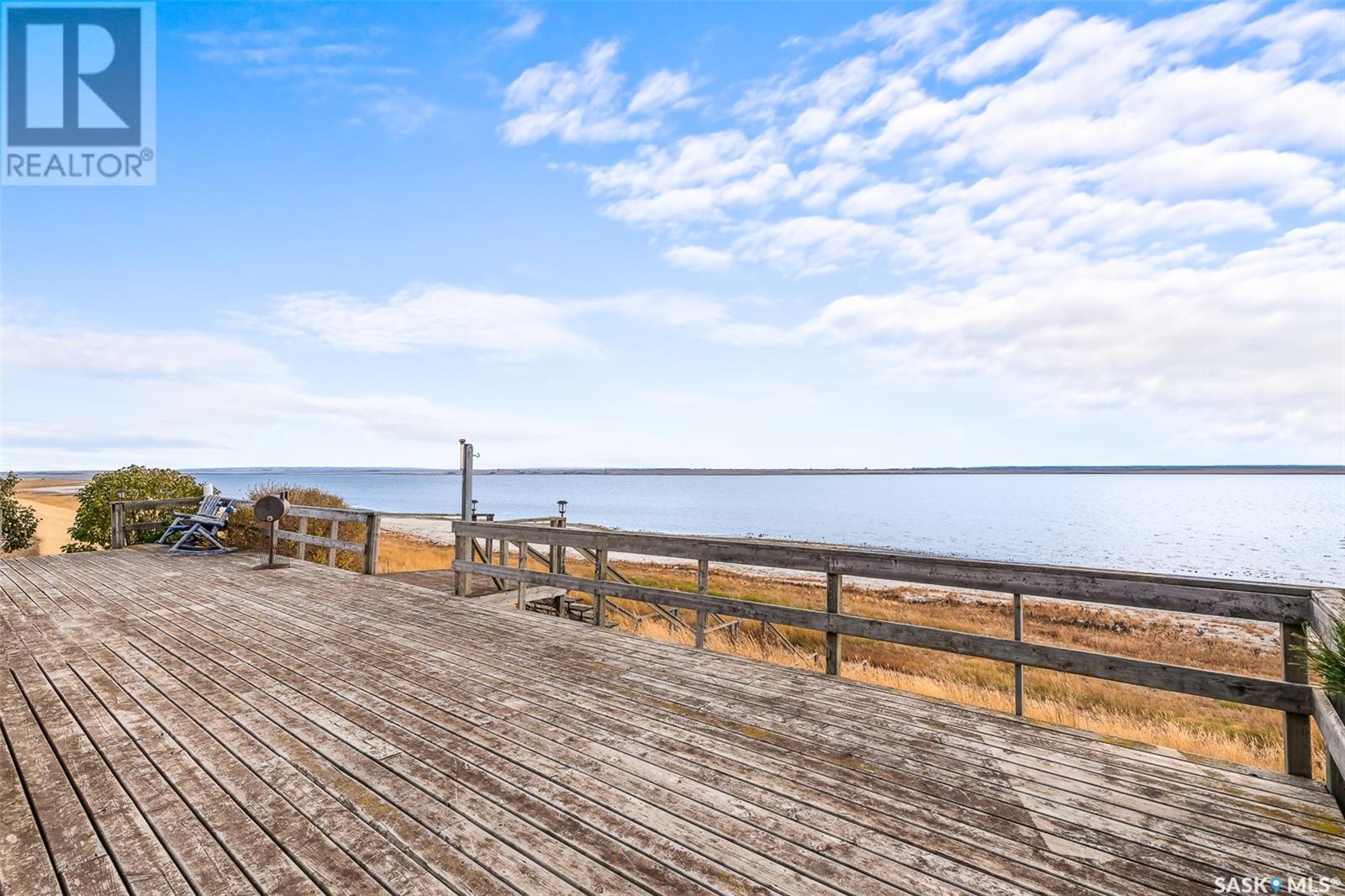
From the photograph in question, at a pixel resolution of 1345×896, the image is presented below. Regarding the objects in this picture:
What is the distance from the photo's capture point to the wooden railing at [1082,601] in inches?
122

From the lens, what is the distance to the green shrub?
8.13 feet

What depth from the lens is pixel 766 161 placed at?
12.9 meters

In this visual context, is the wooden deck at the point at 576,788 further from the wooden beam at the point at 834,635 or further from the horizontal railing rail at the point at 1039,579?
the horizontal railing rail at the point at 1039,579

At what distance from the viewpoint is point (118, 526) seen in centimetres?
1243

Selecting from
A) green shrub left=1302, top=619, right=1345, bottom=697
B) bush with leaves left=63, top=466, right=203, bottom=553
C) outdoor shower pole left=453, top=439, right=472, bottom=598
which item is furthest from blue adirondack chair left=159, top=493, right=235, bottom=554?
green shrub left=1302, top=619, right=1345, bottom=697

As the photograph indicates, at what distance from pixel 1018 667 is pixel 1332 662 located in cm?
172

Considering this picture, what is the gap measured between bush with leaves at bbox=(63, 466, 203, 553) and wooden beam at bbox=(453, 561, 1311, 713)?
1588cm

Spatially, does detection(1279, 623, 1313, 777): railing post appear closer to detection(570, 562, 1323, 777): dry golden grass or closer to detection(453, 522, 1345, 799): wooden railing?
detection(453, 522, 1345, 799): wooden railing

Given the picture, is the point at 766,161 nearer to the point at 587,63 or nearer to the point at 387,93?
the point at 587,63

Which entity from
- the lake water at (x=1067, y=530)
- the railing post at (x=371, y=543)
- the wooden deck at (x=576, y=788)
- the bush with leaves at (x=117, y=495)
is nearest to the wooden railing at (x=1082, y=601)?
the wooden deck at (x=576, y=788)

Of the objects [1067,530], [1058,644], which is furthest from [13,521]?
[1067,530]

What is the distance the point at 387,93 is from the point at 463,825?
1526cm
